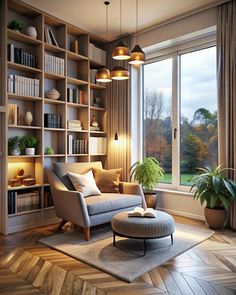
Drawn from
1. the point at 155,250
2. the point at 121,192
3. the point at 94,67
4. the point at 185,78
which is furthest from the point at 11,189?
the point at 185,78

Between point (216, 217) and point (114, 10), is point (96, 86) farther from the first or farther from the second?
point (216, 217)

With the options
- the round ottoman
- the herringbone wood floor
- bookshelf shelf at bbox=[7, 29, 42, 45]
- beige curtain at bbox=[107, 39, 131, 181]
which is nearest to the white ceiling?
bookshelf shelf at bbox=[7, 29, 42, 45]

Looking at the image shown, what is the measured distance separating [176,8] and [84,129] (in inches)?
93.4

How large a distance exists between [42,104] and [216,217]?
2.91m

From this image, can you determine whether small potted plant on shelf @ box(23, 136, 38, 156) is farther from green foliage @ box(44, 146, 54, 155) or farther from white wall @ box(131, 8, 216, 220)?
white wall @ box(131, 8, 216, 220)

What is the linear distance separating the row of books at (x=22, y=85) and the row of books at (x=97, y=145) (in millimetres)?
1319

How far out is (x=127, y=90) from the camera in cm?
471

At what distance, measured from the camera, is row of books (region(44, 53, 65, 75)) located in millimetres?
3946

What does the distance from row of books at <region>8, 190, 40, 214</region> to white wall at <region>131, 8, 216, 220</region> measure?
187 cm

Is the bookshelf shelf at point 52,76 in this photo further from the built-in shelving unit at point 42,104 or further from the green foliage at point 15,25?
the green foliage at point 15,25

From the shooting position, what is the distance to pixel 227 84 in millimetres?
3570

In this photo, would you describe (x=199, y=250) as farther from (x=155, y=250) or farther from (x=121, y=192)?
(x=121, y=192)

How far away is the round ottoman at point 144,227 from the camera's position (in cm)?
265

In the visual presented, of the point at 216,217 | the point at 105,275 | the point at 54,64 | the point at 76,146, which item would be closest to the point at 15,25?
the point at 54,64
